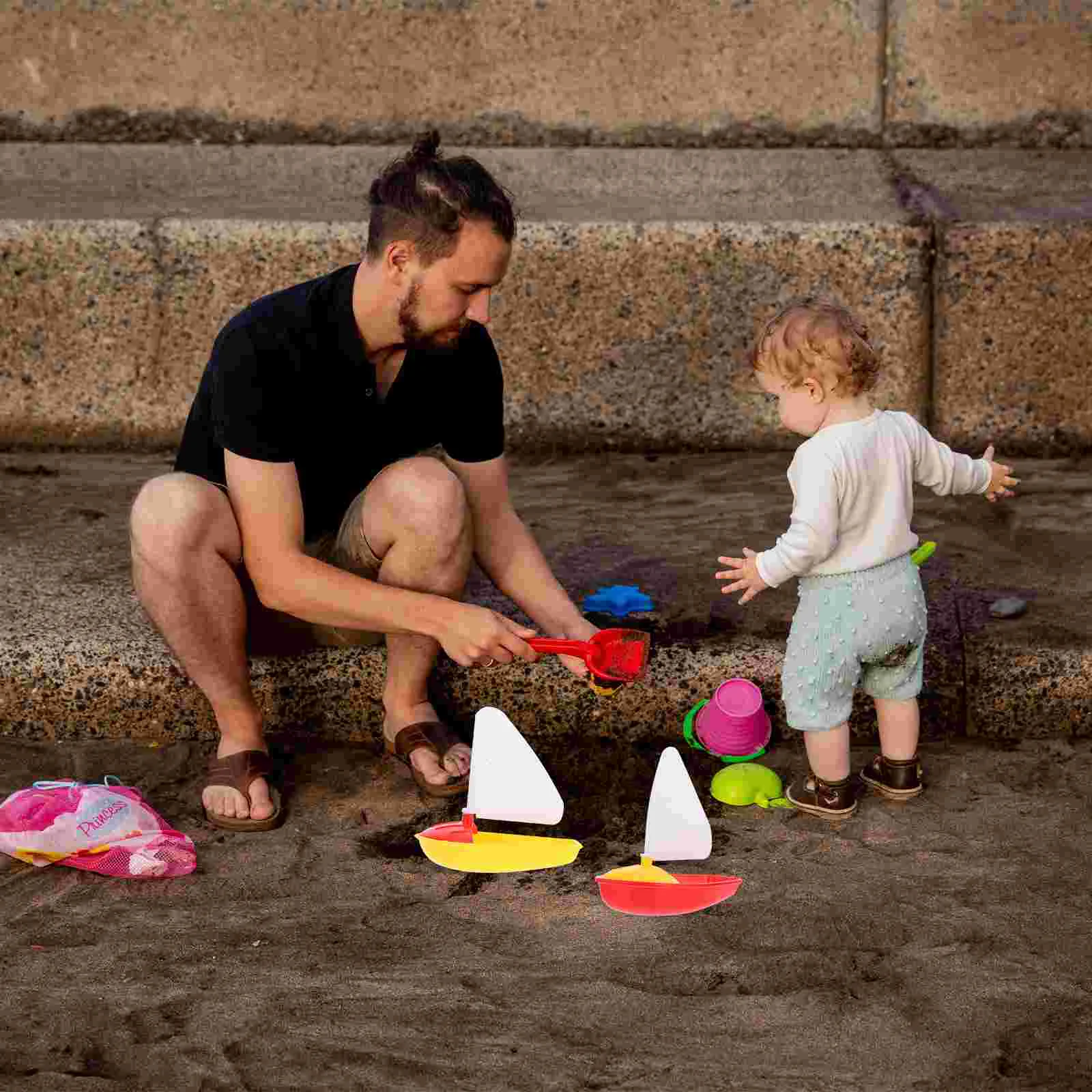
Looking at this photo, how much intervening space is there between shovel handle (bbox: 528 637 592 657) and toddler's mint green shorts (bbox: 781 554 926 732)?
0.33 metres

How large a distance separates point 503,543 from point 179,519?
58 centimetres

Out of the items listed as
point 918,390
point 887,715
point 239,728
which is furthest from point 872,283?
point 239,728

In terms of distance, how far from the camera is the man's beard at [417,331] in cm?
256

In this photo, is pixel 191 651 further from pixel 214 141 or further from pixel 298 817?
pixel 214 141

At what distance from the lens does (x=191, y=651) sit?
107 inches

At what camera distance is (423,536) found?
8.85 feet

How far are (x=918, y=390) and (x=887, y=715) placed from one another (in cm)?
137

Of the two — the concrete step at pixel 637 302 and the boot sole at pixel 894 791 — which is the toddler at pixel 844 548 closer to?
the boot sole at pixel 894 791

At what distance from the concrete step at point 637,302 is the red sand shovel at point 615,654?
4.39 ft

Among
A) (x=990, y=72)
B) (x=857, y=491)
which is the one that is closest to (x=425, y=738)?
(x=857, y=491)

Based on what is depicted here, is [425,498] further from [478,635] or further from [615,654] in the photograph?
[615,654]

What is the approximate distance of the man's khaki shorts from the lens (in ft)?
9.17

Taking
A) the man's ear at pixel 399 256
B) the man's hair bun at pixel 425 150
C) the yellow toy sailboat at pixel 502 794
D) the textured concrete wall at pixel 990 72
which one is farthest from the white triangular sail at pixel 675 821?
the textured concrete wall at pixel 990 72

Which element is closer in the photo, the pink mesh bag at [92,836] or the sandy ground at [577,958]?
the sandy ground at [577,958]
